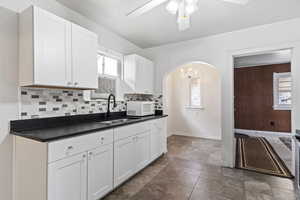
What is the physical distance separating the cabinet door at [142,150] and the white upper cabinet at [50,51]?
1.27 m

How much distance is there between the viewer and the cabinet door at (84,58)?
187 centimetres

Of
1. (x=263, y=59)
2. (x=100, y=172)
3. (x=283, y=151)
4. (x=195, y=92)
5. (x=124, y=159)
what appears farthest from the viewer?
(x=195, y=92)

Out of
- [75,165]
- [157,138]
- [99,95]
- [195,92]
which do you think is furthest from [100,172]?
[195,92]

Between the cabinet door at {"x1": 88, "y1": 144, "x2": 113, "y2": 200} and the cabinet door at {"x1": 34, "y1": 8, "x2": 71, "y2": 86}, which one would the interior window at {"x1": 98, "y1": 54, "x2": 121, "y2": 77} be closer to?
the cabinet door at {"x1": 34, "y1": 8, "x2": 71, "y2": 86}

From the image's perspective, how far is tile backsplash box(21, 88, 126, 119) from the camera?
68.4 inches

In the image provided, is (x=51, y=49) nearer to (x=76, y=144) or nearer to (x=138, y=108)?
(x=76, y=144)

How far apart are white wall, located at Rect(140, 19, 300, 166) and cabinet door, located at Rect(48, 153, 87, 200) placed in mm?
2472

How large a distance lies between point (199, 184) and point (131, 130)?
1279 millimetres

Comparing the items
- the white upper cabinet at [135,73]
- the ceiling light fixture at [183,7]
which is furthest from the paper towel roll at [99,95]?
the ceiling light fixture at [183,7]

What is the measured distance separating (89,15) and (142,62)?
1.32m

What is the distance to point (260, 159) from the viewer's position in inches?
124

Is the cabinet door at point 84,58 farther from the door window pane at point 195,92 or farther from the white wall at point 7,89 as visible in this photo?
the door window pane at point 195,92

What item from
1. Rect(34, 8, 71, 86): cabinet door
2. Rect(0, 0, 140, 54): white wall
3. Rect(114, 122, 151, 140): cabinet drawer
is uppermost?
Rect(0, 0, 140, 54): white wall

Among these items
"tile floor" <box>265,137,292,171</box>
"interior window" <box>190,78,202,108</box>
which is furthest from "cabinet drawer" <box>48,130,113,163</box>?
"interior window" <box>190,78,202,108</box>
